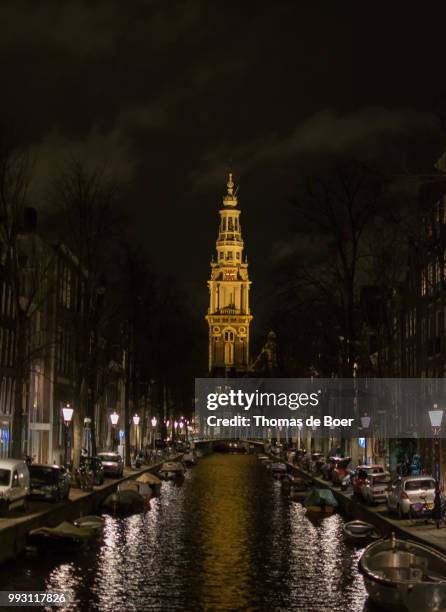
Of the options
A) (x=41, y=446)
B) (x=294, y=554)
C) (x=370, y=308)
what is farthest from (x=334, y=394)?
(x=294, y=554)

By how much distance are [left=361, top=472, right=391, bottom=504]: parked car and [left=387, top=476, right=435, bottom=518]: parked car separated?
7.31 m

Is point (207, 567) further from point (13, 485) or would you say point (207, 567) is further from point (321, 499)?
point (321, 499)

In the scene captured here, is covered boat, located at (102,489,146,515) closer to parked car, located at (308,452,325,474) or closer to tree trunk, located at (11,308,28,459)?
tree trunk, located at (11,308,28,459)

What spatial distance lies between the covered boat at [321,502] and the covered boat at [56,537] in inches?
812

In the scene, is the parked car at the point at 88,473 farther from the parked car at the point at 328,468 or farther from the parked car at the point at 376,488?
the parked car at the point at 328,468

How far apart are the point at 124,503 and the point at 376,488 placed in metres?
11.7

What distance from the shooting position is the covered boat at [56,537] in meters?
34.8

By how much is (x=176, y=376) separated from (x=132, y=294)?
133 feet

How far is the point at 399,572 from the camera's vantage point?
82.7ft

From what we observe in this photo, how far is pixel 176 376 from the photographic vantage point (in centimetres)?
12738

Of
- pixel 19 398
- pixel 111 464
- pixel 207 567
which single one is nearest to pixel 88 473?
pixel 19 398

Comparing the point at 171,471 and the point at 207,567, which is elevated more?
the point at 171,471

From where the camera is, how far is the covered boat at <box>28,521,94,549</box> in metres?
34.8

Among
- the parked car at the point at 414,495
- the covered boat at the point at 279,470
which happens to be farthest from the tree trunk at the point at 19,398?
the covered boat at the point at 279,470
